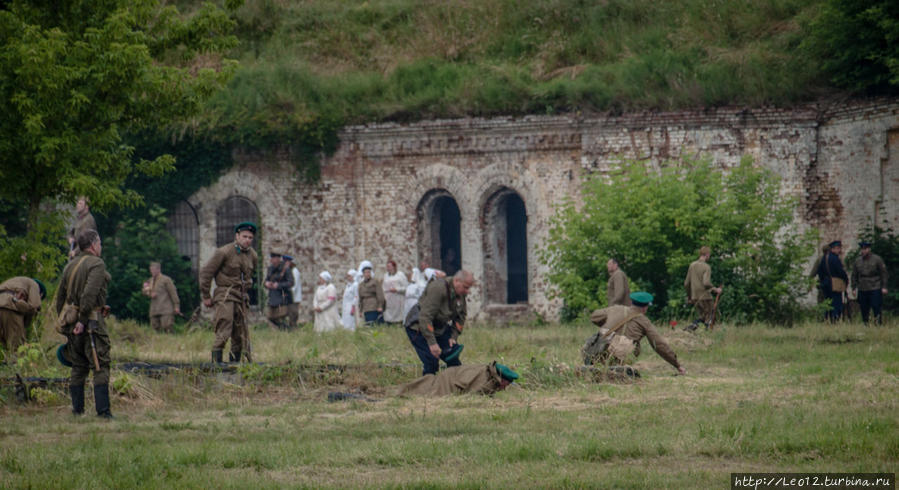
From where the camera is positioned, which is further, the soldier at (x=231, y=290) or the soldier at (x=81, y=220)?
the soldier at (x=81, y=220)

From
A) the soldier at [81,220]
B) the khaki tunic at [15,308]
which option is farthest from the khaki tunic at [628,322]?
the soldier at [81,220]

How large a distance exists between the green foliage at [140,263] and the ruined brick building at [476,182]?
0.66 metres

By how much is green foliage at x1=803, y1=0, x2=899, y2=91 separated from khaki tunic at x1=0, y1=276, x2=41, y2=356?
49.5ft

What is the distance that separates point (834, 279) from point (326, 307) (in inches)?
382

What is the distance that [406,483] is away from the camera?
7.50 metres

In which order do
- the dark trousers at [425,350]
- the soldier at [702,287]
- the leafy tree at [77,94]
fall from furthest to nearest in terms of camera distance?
1. the soldier at [702,287]
2. the leafy tree at [77,94]
3. the dark trousers at [425,350]

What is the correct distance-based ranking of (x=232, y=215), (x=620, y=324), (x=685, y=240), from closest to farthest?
(x=620, y=324), (x=685, y=240), (x=232, y=215)

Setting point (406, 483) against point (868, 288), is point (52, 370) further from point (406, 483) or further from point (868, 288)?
point (868, 288)

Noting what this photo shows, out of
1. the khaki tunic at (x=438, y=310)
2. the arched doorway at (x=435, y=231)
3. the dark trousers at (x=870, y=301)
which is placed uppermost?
the arched doorway at (x=435, y=231)

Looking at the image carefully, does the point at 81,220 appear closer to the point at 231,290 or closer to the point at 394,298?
the point at 231,290

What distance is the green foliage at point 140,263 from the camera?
2481 cm

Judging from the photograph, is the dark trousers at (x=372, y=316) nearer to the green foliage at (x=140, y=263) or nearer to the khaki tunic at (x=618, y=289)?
the green foliage at (x=140, y=263)

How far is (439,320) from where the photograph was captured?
41.8 ft

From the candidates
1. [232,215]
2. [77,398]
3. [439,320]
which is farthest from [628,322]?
[232,215]
